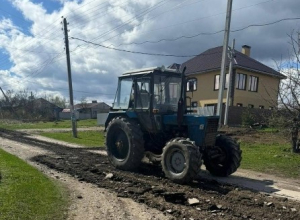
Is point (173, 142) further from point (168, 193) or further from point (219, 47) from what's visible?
point (219, 47)

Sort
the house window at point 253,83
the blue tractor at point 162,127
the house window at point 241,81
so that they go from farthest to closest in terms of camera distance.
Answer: the house window at point 253,83
the house window at point 241,81
the blue tractor at point 162,127

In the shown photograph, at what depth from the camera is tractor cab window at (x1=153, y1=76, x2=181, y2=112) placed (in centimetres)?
941

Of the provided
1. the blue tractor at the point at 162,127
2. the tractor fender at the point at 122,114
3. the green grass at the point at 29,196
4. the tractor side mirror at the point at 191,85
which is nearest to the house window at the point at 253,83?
the tractor fender at the point at 122,114

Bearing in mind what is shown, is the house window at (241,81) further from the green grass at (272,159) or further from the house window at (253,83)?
the green grass at (272,159)

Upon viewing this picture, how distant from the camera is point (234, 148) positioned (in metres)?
9.05

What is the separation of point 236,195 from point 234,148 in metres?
2.17

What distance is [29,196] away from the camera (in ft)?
21.3

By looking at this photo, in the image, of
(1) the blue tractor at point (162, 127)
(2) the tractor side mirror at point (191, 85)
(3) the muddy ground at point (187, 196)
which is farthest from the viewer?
(2) the tractor side mirror at point (191, 85)

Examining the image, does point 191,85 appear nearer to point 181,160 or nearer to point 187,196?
point 181,160

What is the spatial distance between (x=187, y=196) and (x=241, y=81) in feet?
87.0

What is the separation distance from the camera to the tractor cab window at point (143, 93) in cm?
948

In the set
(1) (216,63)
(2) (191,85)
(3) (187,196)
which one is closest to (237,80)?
(1) (216,63)

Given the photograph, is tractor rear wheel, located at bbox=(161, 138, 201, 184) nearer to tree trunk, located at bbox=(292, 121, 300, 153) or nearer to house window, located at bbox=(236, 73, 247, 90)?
tree trunk, located at bbox=(292, 121, 300, 153)

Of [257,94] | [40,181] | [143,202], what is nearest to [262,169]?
[143,202]
